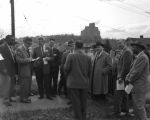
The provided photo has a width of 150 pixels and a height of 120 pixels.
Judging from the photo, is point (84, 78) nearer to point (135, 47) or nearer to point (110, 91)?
point (135, 47)

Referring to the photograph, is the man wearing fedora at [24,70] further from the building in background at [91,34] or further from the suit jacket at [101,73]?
the building in background at [91,34]

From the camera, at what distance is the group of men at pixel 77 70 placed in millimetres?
8305

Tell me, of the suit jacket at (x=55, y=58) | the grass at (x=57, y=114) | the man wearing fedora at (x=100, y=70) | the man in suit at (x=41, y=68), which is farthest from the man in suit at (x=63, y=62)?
the grass at (x=57, y=114)

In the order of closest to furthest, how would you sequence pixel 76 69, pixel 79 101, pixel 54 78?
pixel 76 69 < pixel 79 101 < pixel 54 78

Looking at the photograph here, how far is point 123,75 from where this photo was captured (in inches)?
372

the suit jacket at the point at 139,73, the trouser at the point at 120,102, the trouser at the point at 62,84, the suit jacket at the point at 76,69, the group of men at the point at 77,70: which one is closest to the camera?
the suit jacket at the point at 139,73

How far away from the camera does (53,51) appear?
11617 mm

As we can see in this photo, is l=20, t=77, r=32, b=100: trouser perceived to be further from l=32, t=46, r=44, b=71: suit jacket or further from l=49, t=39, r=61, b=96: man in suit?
l=49, t=39, r=61, b=96: man in suit

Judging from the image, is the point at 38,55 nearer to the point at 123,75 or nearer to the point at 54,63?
the point at 54,63

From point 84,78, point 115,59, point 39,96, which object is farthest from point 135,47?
point 39,96

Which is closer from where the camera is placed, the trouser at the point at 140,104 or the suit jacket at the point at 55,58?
the trouser at the point at 140,104

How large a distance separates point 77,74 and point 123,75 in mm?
1501

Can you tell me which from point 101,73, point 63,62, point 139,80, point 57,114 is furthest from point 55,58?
point 139,80

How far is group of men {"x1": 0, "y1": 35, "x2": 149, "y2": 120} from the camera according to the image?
8305mm
